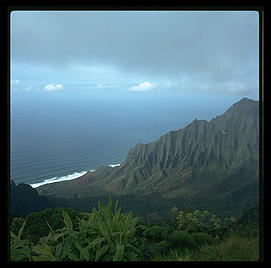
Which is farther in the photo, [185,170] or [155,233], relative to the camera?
[185,170]

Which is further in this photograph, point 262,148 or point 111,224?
point 111,224

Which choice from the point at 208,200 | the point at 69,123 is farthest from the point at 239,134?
the point at 69,123

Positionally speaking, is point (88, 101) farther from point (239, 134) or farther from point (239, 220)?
point (239, 220)

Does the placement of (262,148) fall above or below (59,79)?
below

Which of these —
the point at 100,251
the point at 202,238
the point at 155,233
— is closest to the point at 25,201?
the point at 100,251

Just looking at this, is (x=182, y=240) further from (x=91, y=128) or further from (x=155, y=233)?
(x=91, y=128)

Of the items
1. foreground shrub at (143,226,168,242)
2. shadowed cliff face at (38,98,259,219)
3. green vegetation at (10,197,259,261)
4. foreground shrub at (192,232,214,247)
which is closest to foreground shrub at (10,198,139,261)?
green vegetation at (10,197,259,261)

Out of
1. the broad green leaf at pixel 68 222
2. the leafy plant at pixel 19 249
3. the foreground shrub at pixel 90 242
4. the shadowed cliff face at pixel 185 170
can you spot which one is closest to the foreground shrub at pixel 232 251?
the shadowed cliff face at pixel 185 170
